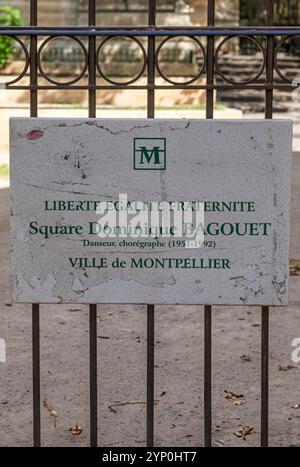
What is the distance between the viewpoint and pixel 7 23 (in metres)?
19.7

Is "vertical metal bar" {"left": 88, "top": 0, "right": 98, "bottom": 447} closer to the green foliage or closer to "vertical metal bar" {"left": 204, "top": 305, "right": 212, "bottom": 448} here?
"vertical metal bar" {"left": 204, "top": 305, "right": 212, "bottom": 448}

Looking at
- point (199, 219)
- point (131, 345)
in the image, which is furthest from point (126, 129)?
point (131, 345)

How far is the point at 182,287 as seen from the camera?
3289 mm

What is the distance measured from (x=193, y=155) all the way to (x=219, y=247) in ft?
1.05

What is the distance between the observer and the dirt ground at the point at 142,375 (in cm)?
403

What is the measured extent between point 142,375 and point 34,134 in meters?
1.80

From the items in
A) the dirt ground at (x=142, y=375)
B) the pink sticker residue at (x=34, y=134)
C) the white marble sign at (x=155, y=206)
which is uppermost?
the pink sticker residue at (x=34, y=134)

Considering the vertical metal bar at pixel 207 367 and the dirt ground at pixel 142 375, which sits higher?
the vertical metal bar at pixel 207 367

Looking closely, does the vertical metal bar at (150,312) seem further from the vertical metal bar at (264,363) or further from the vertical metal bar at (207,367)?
the vertical metal bar at (264,363)

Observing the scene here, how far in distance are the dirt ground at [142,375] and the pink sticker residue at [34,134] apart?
4.35 feet

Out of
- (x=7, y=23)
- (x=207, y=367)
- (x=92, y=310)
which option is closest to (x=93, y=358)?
(x=92, y=310)

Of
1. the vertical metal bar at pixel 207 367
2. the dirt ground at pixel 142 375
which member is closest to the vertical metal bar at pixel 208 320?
Answer: the vertical metal bar at pixel 207 367

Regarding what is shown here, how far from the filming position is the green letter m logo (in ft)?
10.6
